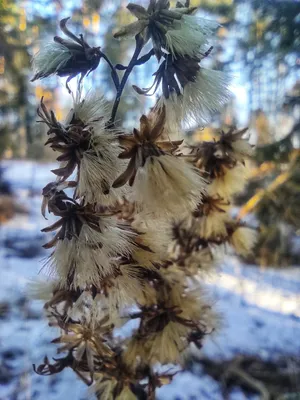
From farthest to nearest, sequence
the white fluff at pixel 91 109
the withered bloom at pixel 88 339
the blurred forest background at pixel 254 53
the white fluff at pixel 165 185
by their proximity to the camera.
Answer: the blurred forest background at pixel 254 53 → the withered bloom at pixel 88 339 → the white fluff at pixel 91 109 → the white fluff at pixel 165 185

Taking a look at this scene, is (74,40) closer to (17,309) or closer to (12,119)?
(17,309)

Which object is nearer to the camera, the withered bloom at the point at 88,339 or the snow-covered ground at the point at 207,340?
the withered bloom at the point at 88,339

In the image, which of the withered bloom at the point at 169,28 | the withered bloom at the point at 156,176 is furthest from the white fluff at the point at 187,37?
the withered bloom at the point at 156,176

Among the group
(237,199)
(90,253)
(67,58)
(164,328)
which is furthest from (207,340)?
(67,58)

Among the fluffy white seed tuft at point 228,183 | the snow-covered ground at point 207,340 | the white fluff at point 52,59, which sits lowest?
the snow-covered ground at point 207,340

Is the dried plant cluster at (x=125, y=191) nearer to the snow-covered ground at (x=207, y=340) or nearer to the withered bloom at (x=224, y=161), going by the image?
the withered bloom at (x=224, y=161)

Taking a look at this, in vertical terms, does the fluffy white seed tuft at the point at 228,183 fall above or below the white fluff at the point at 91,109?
below

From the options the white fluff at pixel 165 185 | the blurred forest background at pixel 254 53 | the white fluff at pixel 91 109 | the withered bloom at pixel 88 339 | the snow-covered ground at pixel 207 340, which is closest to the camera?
the white fluff at pixel 165 185
